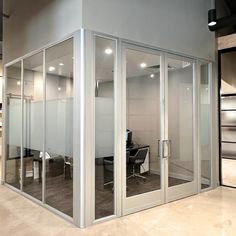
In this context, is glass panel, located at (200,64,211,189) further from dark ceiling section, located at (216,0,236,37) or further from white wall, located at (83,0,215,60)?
dark ceiling section, located at (216,0,236,37)

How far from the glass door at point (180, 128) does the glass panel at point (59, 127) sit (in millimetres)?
1825

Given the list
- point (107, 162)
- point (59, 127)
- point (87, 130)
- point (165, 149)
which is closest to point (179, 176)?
point (165, 149)

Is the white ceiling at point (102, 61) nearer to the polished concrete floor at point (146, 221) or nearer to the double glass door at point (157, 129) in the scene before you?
the double glass door at point (157, 129)

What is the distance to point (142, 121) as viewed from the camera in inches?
172

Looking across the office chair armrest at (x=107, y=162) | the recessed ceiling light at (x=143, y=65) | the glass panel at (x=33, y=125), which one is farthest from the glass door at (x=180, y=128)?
the glass panel at (x=33, y=125)

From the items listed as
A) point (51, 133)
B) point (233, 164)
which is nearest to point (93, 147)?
point (51, 133)

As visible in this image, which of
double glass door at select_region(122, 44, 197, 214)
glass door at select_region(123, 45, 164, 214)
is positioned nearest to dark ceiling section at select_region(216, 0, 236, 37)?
double glass door at select_region(122, 44, 197, 214)

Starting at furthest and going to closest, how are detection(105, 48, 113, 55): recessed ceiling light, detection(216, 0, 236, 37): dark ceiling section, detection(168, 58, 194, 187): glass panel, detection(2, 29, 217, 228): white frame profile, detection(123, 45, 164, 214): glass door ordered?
detection(216, 0, 236, 37): dark ceiling section
detection(168, 58, 194, 187): glass panel
detection(123, 45, 164, 214): glass door
detection(105, 48, 113, 55): recessed ceiling light
detection(2, 29, 217, 228): white frame profile

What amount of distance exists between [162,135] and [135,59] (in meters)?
1.47

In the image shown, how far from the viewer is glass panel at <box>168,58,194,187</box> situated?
4703 mm

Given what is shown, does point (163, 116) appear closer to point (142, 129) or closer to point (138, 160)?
point (142, 129)

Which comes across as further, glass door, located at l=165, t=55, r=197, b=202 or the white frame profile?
glass door, located at l=165, t=55, r=197, b=202

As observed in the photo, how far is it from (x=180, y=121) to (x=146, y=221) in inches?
84.4

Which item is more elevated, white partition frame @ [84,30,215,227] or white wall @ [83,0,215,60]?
white wall @ [83,0,215,60]
